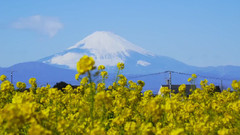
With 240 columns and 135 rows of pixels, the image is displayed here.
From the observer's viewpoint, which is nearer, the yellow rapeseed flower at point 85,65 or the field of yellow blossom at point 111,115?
the field of yellow blossom at point 111,115

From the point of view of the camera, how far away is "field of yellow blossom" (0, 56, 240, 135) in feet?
10.8

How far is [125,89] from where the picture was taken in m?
7.92

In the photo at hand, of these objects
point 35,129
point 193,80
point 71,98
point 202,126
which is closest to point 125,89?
point 71,98

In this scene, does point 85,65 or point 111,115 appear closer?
point 85,65

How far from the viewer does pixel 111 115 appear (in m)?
6.80

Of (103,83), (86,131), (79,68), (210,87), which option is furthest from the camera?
(210,87)

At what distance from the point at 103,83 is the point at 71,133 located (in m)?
3.51

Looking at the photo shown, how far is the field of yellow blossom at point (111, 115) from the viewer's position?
3287mm

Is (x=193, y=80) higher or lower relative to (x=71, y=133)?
higher

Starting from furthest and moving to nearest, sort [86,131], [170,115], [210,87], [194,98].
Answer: [210,87]
[194,98]
[170,115]
[86,131]

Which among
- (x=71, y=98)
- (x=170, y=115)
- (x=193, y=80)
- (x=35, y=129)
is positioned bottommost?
(x=35, y=129)

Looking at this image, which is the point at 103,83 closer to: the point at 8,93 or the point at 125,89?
the point at 125,89

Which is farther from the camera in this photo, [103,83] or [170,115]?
[103,83]

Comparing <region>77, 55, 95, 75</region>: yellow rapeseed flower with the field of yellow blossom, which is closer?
the field of yellow blossom
